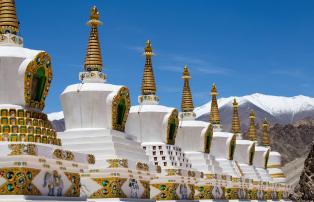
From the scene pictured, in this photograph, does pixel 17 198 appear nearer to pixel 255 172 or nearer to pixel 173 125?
pixel 173 125

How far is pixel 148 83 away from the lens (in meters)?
32.4

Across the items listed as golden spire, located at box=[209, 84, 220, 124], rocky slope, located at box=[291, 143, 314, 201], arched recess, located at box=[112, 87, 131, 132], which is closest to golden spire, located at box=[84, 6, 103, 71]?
arched recess, located at box=[112, 87, 131, 132]

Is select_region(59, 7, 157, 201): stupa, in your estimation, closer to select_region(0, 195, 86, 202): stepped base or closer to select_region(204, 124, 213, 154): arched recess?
select_region(0, 195, 86, 202): stepped base

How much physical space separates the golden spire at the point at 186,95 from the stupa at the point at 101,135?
10302 mm

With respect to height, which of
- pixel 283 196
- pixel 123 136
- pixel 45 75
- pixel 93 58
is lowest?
pixel 283 196

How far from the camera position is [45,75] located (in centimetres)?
2080

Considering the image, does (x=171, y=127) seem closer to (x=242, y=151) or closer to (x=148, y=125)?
(x=148, y=125)

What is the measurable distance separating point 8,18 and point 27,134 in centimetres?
429

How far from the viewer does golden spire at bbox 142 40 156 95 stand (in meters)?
32.2

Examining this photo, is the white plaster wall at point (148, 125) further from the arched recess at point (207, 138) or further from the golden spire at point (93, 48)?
the arched recess at point (207, 138)

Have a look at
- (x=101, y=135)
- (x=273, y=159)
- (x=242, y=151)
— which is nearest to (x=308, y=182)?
(x=101, y=135)

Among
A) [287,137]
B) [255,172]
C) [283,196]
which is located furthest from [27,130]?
[287,137]

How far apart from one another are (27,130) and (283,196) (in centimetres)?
3992

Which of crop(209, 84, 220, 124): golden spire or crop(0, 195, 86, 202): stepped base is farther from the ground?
crop(209, 84, 220, 124): golden spire
